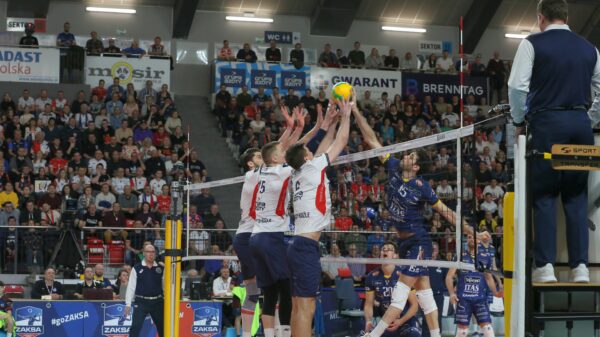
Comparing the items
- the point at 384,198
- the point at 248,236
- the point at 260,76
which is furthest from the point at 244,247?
the point at 260,76

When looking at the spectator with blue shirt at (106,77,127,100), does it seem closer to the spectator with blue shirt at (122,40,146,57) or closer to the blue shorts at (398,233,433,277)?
the spectator with blue shirt at (122,40,146,57)

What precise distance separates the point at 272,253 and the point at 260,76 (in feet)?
77.1

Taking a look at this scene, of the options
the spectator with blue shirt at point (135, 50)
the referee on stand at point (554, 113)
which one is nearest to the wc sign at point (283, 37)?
the spectator with blue shirt at point (135, 50)

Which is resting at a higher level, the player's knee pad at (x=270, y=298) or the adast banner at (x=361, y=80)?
the adast banner at (x=361, y=80)

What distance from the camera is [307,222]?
9.97 meters

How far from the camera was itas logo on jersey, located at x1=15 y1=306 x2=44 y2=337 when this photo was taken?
18.1 metres

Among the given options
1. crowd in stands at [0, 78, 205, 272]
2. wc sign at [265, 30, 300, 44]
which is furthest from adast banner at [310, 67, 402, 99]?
crowd in stands at [0, 78, 205, 272]

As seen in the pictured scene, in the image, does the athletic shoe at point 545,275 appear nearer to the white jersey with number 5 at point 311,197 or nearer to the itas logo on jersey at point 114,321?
the white jersey with number 5 at point 311,197

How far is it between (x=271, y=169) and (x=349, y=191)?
1.99 meters

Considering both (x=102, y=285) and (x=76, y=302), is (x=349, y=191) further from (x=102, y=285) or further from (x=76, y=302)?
(x=102, y=285)

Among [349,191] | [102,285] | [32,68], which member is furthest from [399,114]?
[349,191]

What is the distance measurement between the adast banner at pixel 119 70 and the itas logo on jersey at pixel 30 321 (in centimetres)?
1427

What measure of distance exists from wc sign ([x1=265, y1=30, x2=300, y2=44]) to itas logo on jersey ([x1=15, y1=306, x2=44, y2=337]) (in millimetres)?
20453

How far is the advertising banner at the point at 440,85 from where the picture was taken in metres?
35.4
